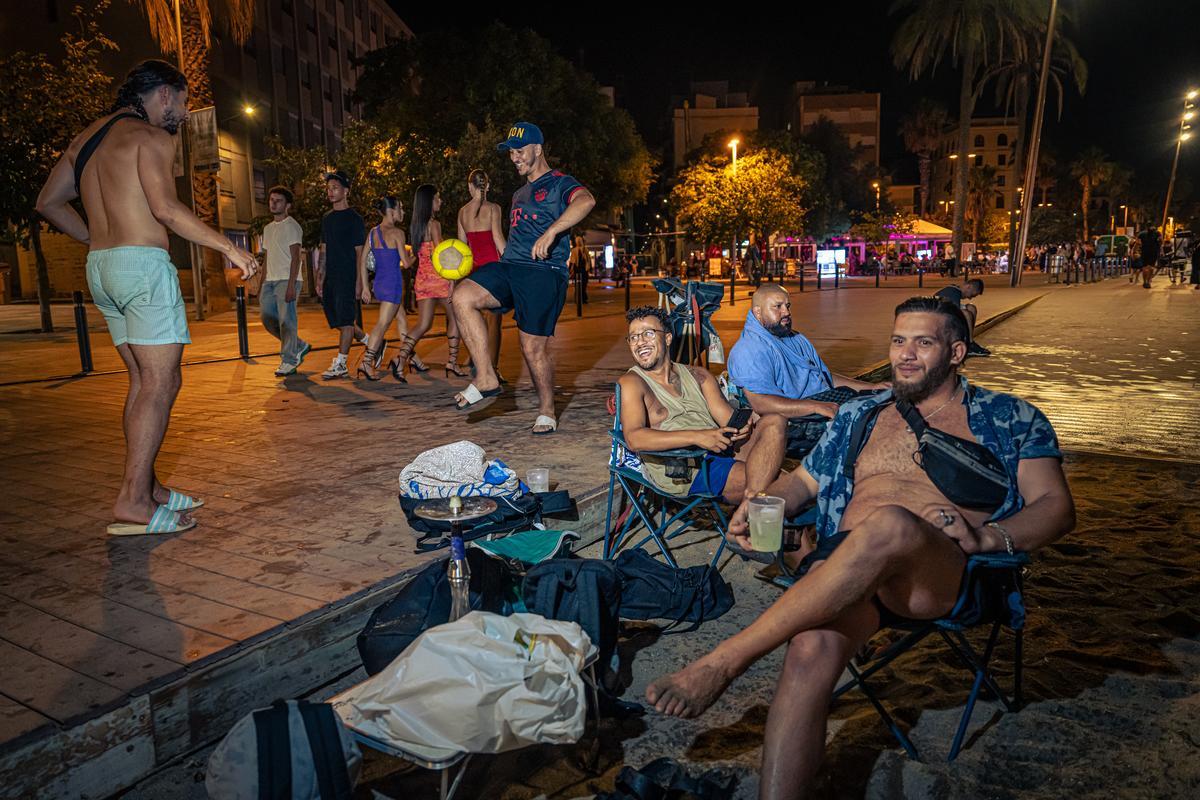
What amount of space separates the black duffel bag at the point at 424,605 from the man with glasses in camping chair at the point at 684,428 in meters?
1.14

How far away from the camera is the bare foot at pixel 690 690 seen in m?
2.22

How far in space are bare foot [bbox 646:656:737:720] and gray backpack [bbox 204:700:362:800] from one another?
808 mm

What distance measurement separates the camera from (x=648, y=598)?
3.42 meters

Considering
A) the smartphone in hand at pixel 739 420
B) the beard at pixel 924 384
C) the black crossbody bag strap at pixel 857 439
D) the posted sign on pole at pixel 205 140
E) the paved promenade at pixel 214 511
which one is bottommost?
the paved promenade at pixel 214 511

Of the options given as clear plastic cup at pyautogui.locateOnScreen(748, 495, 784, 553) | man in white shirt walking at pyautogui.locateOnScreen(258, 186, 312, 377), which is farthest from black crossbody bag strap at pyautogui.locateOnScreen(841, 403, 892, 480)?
man in white shirt walking at pyautogui.locateOnScreen(258, 186, 312, 377)

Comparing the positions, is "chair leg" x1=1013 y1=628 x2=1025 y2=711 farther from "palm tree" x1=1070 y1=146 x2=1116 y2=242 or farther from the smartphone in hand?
"palm tree" x1=1070 y1=146 x2=1116 y2=242

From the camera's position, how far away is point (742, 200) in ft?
129

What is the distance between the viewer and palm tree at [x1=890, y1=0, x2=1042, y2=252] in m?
38.0

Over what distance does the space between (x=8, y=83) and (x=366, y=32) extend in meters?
41.2

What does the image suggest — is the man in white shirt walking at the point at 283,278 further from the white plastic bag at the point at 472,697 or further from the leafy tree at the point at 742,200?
the leafy tree at the point at 742,200

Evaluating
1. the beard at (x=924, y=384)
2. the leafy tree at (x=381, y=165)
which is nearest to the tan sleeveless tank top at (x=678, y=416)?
the beard at (x=924, y=384)

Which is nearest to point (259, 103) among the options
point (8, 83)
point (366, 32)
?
point (366, 32)

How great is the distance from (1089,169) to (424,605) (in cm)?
9608

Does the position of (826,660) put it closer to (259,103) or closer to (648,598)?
(648,598)
